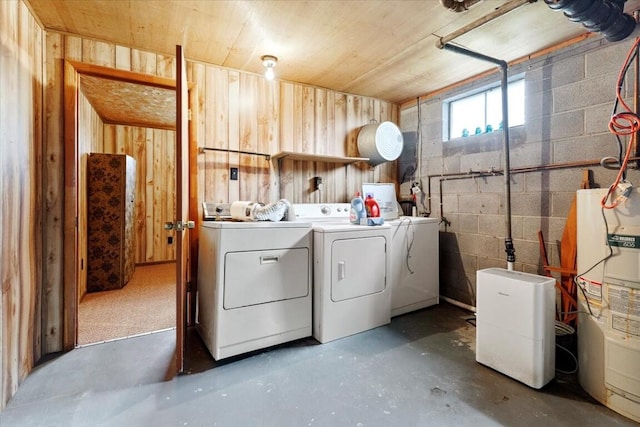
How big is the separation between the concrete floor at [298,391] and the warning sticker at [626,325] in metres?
0.42

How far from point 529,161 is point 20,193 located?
351 cm

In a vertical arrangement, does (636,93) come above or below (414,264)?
above

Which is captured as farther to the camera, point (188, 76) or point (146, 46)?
point (188, 76)

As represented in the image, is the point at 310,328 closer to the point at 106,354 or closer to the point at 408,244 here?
the point at 408,244

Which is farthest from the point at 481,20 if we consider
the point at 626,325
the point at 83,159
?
the point at 83,159

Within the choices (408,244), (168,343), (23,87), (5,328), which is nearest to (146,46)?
(23,87)

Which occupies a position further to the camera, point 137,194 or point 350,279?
point 137,194

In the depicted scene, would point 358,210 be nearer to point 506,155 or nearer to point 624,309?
point 506,155

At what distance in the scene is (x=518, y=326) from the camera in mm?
1727

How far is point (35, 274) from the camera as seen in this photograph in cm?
191

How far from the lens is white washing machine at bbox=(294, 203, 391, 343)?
2.20 m

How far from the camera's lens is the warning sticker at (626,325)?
1415 mm

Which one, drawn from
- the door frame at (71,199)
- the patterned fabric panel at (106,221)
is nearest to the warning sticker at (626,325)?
the door frame at (71,199)

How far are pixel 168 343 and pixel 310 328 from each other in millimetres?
1073
